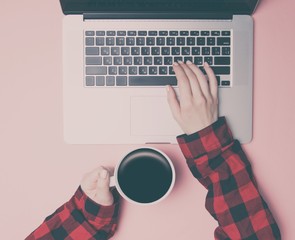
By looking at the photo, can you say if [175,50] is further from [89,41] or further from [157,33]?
[89,41]

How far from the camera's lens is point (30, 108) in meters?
0.88

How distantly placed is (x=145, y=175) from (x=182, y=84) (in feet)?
0.71

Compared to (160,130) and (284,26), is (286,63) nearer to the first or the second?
(284,26)

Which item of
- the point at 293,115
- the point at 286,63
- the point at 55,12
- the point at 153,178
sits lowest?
the point at 153,178

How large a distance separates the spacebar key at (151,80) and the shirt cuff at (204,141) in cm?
13

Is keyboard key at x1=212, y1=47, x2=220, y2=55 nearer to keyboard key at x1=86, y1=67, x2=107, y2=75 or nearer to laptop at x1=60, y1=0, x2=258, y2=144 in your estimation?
laptop at x1=60, y1=0, x2=258, y2=144

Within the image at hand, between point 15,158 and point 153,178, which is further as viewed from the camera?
point 15,158

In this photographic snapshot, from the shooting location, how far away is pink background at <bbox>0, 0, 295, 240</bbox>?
0.86 m

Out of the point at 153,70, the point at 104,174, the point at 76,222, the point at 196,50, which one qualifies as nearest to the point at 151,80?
the point at 153,70

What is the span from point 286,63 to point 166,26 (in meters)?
0.30

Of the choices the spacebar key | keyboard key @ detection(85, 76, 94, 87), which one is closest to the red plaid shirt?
the spacebar key

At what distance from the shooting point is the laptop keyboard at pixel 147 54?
83 cm

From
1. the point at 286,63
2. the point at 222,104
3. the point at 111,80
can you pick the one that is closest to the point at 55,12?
the point at 111,80

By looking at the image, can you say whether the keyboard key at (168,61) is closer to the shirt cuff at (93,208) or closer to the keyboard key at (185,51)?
the keyboard key at (185,51)
